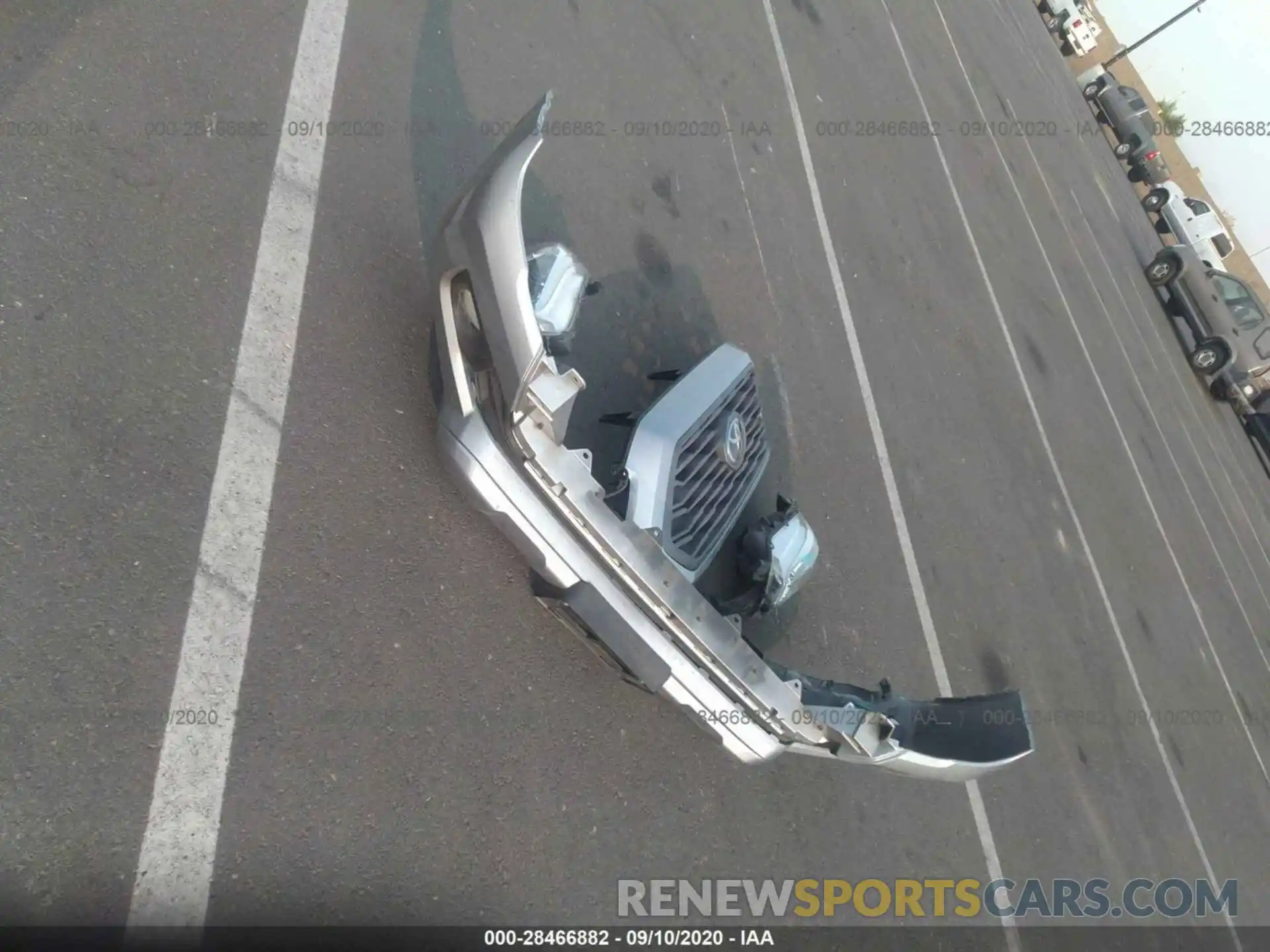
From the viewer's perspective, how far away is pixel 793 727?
3.14 m

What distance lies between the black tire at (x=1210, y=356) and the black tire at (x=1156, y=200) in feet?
10.0

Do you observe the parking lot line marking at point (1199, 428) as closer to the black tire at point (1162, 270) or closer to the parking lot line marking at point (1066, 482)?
the black tire at point (1162, 270)

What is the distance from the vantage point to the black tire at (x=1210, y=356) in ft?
32.7

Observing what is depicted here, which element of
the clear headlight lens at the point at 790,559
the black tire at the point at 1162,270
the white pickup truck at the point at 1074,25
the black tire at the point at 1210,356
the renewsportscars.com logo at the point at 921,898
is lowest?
the renewsportscars.com logo at the point at 921,898

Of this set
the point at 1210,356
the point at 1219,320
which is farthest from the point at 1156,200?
the point at 1210,356

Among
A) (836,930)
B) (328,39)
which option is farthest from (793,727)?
(328,39)

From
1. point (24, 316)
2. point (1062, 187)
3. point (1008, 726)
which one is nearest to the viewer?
point (24, 316)

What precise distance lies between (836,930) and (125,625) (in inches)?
120

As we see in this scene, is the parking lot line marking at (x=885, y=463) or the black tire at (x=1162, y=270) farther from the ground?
the black tire at (x=1162, y=270)

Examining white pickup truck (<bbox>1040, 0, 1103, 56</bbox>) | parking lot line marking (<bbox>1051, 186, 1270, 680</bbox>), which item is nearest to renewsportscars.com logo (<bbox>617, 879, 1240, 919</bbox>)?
parking lot line marking (<bbox>1051, 186, 1270, 680</bbox>)

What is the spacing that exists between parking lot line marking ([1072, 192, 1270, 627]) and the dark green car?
19.9 inches

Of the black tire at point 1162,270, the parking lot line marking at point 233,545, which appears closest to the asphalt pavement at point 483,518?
the parking lot line marking at point 233,545

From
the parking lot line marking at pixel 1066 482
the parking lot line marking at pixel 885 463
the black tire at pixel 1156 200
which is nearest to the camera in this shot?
the parking lot line marking at pixel 885 463

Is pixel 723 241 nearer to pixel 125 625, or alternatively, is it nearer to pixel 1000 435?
pixel 1000 435
